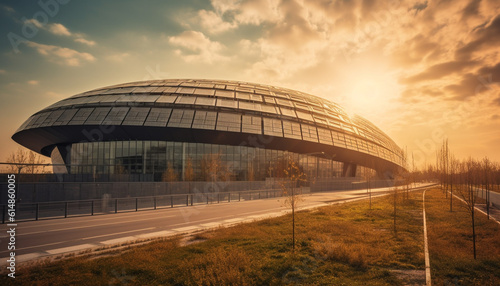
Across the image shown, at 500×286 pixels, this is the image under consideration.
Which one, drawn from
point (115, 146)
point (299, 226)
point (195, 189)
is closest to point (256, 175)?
point (195, 189)

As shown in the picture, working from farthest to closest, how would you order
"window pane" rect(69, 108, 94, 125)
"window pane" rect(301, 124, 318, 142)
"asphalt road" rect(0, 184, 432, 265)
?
"window pane" rect(301, 124, 318, 142)
"window pane" rect(69, 108, 94, 125)
"asphalt road" rect(0, 184, 432, 265)

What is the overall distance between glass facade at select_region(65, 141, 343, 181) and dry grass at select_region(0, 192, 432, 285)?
37.7m

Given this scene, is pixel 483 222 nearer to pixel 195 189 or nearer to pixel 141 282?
pixel 141 282

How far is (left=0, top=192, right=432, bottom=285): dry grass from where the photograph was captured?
29.8 feet

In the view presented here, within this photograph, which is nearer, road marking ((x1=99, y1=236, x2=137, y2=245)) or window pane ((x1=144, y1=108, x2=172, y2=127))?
road marking ((x1=99, y1=236, x2=137, y2=245))

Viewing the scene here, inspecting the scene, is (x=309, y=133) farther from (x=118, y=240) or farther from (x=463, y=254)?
(x=118, y=240)

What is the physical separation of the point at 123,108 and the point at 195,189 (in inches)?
812

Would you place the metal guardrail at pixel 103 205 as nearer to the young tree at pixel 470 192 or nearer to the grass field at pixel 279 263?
the grass field at pixel 279 263

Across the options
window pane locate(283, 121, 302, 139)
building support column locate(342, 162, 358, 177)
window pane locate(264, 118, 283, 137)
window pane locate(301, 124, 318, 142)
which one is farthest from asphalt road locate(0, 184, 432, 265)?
building support column locate(342, 162, 358, 177)

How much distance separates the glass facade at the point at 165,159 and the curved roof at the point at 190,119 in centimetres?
175

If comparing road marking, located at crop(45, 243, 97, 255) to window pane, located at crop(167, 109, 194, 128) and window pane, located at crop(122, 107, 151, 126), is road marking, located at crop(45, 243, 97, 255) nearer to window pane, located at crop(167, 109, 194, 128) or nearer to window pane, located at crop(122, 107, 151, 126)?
window pane, located at crop(167, 109, 194, 128)

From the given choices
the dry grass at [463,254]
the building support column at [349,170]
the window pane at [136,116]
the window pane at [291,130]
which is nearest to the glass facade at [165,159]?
the window pane at [136,116]

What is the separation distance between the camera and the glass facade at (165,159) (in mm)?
53719

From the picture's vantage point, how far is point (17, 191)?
1022 inches
